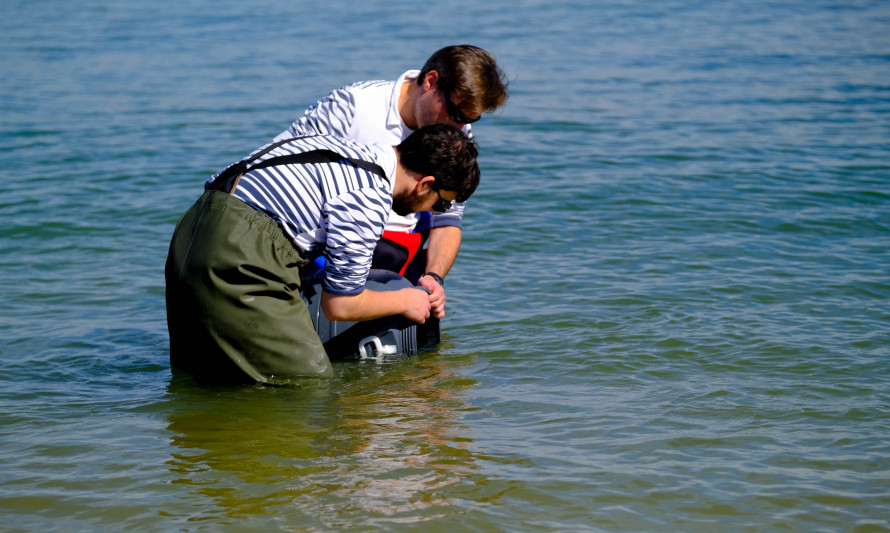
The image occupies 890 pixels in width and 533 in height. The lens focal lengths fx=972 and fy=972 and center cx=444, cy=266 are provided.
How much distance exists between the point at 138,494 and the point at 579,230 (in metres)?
5.27

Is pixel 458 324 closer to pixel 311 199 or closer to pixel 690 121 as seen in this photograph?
pixel 311 199

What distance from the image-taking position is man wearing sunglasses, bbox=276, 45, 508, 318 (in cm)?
507

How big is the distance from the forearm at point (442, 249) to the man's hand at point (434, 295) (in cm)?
18

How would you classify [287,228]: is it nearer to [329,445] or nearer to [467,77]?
[329,445]

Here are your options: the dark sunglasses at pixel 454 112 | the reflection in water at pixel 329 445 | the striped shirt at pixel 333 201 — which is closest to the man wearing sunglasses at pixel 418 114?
the dark sunglasses at pixel 454 112

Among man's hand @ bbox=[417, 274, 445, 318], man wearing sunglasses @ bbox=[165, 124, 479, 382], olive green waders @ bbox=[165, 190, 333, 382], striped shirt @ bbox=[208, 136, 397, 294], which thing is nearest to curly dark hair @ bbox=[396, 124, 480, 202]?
man wearing sunglasses @ bbox=[165, 124, 479, 382]

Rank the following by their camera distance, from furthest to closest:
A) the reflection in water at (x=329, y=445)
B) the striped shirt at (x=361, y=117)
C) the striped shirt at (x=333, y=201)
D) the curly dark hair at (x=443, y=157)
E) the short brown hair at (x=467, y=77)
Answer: the striped shirt at (x=361, y=117), the short brown hair at (x=467, y=77), the curly dark hair at (x=443, y=157), the striped shirt at (x=333, y=201), the reflection in water at (x=329, y=445)

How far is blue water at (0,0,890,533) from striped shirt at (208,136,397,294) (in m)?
0.88

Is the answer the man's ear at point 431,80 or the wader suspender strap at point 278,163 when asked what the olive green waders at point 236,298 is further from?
the man's ear at point 431,80

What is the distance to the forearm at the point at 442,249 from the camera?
5832mm

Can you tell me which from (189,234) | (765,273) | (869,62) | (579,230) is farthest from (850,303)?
(869,62)

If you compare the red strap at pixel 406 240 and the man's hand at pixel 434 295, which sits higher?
the red strap at pixel 406 240

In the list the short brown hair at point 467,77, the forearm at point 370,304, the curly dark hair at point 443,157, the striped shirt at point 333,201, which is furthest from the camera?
the short brown hair at point 467,77

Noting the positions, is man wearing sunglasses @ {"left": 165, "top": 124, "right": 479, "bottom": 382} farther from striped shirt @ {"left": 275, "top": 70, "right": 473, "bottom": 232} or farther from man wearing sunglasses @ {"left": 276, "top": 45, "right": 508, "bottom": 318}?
striped shirt @ {"left": 275, "top": 70, "right": 473, "bottom": 232}
